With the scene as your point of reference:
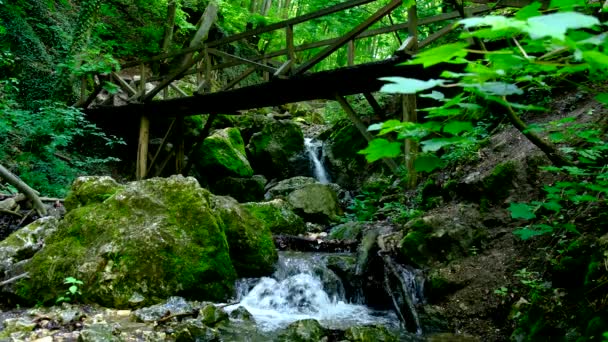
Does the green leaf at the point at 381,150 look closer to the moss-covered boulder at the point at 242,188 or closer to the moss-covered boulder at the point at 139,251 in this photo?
the moss-covered boulder at the point at 139,251

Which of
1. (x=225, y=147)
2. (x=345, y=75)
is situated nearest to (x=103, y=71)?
(x=225, y=147)

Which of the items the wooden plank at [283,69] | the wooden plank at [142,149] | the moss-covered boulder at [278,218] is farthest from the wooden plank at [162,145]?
the wooden plank at [283,69]

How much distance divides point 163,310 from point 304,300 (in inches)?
76.6

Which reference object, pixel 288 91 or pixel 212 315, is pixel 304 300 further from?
pixel 288 91

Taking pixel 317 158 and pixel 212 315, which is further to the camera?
pixel 317 158

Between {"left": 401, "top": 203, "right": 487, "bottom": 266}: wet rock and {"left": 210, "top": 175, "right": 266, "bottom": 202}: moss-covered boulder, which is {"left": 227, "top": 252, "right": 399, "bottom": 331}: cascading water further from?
{"left": 210, "top": 175, "right": 266, "bottom": 202}: moss-covered boulder

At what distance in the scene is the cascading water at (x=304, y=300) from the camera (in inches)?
197

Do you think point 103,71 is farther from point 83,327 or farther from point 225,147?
point 83,327

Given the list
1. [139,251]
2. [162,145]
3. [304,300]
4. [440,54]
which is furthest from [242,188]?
[440,54]

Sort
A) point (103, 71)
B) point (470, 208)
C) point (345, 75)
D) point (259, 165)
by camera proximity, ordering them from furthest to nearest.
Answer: point (259, 165) → point (103, 71) → point (345, 75) → point (470, 208)

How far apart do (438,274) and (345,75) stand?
3879mm

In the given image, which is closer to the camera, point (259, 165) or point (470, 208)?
point (470, 208)

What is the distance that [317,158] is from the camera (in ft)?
44.5

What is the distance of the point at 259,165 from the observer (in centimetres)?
1389
